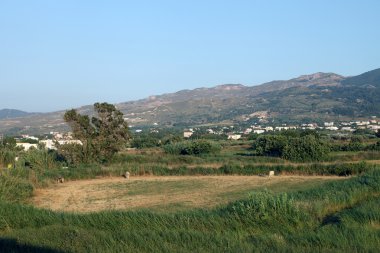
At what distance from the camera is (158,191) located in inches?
1179

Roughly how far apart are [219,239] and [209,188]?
21.9 metres

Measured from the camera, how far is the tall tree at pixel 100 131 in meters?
42.5

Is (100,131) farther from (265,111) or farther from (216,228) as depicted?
(265,111)

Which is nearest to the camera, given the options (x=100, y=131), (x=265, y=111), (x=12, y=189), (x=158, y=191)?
(x=12, y=189)

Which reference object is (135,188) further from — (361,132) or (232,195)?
(361,132)

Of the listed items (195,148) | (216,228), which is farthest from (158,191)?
(195,148)

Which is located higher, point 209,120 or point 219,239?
point 219,239

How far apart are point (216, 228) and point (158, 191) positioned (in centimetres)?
1898

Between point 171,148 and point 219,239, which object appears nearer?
point 219,239

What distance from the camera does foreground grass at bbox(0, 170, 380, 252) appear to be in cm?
870

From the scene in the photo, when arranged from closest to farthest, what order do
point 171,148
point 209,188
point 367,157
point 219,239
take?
1. point 219,239
2. point 209,188
3. point 367,157
4. point 171,148

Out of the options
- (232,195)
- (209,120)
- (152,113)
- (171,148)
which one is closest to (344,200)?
(232,195)

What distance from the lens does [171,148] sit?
55000 millimetres

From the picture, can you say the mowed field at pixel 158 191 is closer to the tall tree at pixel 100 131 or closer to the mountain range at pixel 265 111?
the tall tree at pixel 100 131
